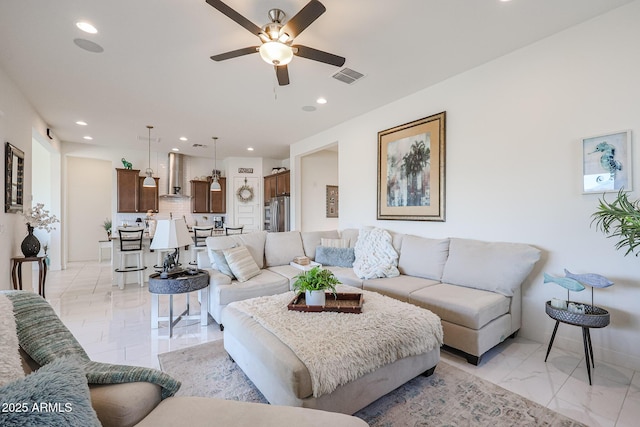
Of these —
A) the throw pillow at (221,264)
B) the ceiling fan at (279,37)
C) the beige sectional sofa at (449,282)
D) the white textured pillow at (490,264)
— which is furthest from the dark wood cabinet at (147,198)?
the white textured pillow at (490,264)

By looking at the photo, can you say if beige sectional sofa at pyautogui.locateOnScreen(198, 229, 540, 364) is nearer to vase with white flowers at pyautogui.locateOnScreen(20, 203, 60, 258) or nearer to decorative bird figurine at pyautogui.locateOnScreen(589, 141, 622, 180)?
decorative bird figurine at pyautogui.locateOnScreen(589, 141, 622, 180)

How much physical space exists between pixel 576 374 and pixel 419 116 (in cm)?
314

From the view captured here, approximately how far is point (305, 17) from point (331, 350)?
86.3 inches

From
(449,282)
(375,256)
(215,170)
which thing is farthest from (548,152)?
(215,170)

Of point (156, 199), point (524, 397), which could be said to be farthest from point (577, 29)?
point (156, 199)

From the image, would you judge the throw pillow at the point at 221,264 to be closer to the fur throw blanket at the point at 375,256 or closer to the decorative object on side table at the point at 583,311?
the fur throw blanket at the point at 375,256

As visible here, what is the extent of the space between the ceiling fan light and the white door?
6.19 metres

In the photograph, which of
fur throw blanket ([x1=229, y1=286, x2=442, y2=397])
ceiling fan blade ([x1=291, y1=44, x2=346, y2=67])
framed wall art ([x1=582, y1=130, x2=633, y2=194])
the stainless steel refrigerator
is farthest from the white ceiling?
the stainless steel refrigerator

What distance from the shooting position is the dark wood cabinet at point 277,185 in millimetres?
6999

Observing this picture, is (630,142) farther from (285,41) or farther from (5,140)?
(5,140)

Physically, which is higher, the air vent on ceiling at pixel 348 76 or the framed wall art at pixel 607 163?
the air vent on ceiling at pixel 348 76

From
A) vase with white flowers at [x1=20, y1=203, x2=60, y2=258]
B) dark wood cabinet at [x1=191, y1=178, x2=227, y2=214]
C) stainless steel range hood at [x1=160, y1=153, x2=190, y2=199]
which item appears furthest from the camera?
dark wood cabinet at [x1=191, y1=178, x2=227, y2=214]

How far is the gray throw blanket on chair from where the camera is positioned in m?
1.09

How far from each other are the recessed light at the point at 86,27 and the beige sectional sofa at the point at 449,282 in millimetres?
2364
